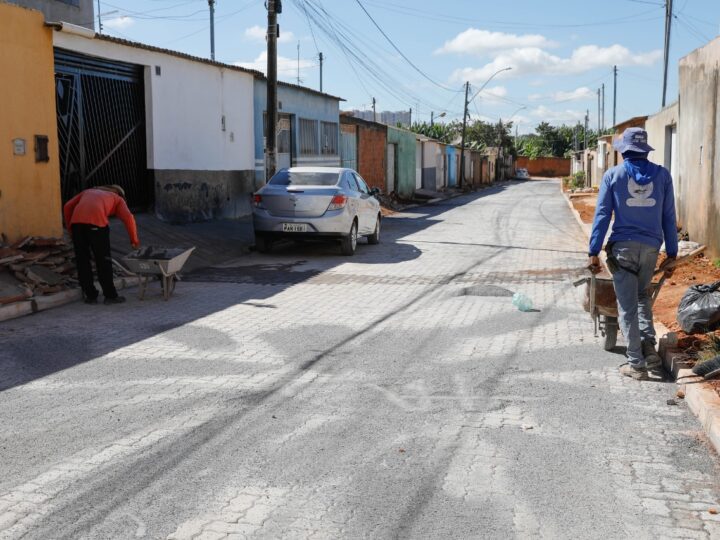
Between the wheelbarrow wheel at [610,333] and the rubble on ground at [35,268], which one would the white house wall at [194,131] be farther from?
the wheelbarrow wheel at [610,333]

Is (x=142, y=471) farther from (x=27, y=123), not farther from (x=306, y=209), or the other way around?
(x=306, y=209)

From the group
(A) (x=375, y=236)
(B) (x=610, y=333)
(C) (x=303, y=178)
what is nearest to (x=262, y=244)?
(C) (x=303, y=178)

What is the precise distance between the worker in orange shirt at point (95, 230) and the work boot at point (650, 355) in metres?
6.05

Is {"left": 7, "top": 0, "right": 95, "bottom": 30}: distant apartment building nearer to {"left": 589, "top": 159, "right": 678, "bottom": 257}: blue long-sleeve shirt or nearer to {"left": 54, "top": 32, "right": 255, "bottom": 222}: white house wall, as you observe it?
{"left": 54, "top": 32, "right": 255, "bottom": 222}: white house wall

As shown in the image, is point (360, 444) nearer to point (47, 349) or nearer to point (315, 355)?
point (315, 355)

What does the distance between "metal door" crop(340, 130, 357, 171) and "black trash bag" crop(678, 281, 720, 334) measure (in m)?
23.4

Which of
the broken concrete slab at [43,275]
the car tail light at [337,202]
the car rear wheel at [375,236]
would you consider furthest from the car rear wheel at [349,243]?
the broken concrete slab at [43,275]

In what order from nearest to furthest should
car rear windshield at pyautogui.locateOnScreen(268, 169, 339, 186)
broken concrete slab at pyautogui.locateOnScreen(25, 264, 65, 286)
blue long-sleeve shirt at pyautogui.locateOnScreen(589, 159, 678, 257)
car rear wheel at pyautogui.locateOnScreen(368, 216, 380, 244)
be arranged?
blue long-sleeve shirt at pyautogui.locateOnScreen(589, 159, 678, 257), broken concrete slab at pyautogui.locateOnScreen(25, 264, 65, 286), car rear windshield at pyautogui.locateOnScreen(268, 169, 339, 186), car rear wheel at pyautogui.locateOnScreen(368, 216, 380, 244)

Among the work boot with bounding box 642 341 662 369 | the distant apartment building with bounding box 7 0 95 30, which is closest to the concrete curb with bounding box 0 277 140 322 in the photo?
the work boot with bounding box 642 341 662 369

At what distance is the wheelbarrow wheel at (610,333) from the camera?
734cm

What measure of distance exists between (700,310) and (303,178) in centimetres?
936

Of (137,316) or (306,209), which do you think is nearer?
(137,316)

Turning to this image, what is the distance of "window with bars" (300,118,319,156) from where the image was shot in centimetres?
2589

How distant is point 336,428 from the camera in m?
5.20
